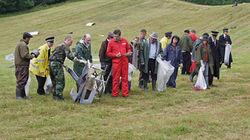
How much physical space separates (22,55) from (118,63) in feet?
9.09

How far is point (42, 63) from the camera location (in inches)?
382

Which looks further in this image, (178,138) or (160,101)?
A: (160,101)

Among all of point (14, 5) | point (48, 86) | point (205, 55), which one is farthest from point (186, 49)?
point (14, 5)

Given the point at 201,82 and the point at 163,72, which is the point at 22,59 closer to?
the point at 163,72

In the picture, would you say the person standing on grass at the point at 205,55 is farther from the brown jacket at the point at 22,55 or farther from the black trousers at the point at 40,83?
the brown jacket at the point at 22,55

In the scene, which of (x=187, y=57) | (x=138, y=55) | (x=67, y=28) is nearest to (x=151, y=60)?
(x=138, y=55)

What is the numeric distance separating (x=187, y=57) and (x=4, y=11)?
46395 mm

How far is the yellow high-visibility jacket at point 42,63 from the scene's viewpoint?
9.68 meters

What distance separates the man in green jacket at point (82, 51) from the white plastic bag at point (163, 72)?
2.46m

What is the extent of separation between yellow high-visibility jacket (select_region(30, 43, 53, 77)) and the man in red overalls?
72.4 inches

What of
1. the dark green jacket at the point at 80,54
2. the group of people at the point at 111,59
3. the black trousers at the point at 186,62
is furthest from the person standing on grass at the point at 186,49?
the dark green jacket at the point at 80,54

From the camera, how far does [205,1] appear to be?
5884cm

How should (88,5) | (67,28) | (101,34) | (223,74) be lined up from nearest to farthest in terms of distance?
(223,74)
(101,34)
(67,28)
(88,5)

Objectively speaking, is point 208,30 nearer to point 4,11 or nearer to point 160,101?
point 160,101
